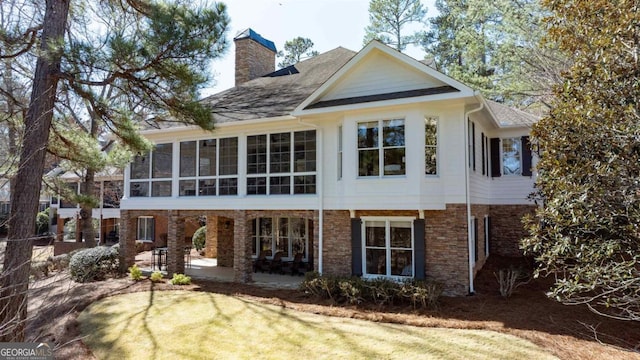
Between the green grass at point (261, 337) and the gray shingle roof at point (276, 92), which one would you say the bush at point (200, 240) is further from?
the green grass at point (261, 337)

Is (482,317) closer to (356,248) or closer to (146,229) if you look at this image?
(356,248)

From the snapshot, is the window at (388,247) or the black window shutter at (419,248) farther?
the window at (388,247)

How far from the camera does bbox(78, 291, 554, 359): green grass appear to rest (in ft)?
22.4

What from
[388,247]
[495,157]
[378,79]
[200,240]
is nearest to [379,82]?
[378,79]

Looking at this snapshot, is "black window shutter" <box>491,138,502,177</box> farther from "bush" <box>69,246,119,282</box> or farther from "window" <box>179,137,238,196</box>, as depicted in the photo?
"bush" <box>69,246,119,282</box>

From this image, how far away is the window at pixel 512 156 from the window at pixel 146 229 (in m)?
20.6

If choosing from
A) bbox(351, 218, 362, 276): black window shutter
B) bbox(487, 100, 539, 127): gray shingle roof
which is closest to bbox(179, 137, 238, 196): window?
bbox(351, 218, 362, 276): black window shutter

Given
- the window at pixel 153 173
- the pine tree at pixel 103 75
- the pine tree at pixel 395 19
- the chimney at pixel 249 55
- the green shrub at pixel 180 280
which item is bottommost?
the green shrub at pixel 180 280

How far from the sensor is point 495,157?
14.8m

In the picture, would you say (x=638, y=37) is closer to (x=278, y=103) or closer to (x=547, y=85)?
(x=278, y=103)

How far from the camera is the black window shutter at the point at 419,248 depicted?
10.2m

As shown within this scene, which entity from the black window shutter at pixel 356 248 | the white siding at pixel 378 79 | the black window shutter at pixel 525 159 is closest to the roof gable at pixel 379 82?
the white siding at pixel 378 79

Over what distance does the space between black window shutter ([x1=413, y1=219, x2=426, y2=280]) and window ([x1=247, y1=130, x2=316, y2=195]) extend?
11.5ft

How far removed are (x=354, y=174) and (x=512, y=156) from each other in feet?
25.5
